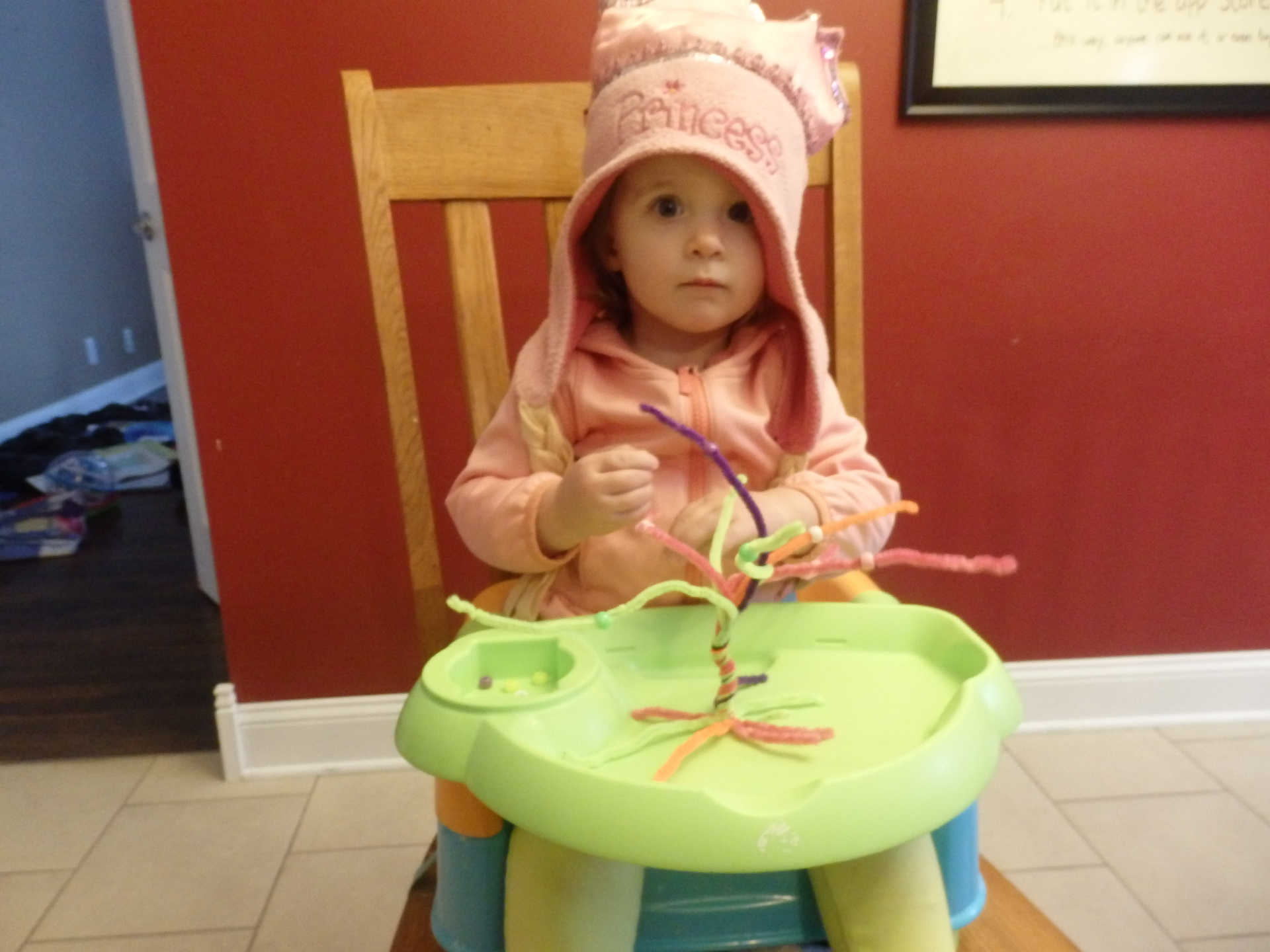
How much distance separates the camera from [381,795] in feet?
4.18

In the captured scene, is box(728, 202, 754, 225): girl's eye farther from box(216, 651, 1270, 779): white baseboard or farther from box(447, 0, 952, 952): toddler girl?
box(216, 651, 1270, 779): white baseboard

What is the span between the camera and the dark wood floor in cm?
143

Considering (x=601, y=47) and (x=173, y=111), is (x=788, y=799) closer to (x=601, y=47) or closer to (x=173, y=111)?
(x=601, y=47)

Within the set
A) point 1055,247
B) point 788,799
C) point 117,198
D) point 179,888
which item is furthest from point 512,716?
point 117,198

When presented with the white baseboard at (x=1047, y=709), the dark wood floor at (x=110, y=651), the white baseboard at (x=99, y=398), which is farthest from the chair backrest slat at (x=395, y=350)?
the white baseboard at (x=99, y=398)

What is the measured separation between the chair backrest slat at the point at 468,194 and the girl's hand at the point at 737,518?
21cm

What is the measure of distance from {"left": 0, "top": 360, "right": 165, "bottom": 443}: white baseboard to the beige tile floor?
2239 mm

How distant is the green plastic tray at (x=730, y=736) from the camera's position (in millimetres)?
417

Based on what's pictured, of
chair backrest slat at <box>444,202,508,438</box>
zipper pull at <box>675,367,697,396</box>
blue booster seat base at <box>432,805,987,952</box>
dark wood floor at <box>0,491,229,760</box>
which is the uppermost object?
chair backrest slat at <box>444,202,508,438</box>

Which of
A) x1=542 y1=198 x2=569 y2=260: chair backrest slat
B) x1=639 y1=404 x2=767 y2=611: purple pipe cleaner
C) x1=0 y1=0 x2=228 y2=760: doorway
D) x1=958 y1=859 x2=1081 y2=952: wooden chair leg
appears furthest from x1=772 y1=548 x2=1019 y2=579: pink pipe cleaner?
x1=0 y1=0 x2=228 y2=760: doorway

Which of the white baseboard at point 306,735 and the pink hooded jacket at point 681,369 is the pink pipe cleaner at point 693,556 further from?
the white baseboard at point 306,735

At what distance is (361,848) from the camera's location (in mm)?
1181

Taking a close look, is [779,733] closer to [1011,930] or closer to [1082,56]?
[1011,930]

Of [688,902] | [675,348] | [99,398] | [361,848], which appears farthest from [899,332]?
[99,398]
